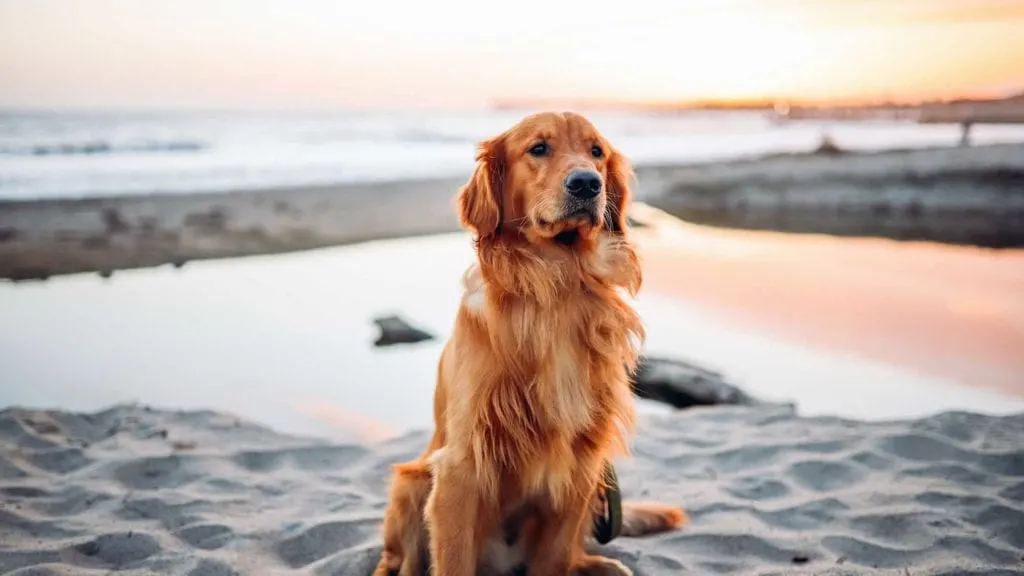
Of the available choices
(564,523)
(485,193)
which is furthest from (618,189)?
(564,523)

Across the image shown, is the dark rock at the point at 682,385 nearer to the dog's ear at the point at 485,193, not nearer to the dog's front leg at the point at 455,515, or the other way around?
the dog's ear at the point at 485,193

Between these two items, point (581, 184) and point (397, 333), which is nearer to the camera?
point (581, 184)

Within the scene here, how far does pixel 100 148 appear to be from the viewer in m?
18.5

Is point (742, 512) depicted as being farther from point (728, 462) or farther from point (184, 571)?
point (184, 571)

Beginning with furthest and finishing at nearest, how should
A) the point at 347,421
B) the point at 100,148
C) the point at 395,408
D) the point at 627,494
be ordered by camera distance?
the point at 100,148 → the point at 395,408 → the point at 347,421 → the point at 627,494

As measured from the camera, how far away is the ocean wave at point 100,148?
16939 millimetres

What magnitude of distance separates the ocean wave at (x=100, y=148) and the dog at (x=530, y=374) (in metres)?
17.0

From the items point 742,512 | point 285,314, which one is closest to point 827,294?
point 742,512

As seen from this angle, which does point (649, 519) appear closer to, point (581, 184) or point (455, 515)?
point (455, 515)

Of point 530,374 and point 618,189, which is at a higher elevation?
point 618,189

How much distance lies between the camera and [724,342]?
586cm

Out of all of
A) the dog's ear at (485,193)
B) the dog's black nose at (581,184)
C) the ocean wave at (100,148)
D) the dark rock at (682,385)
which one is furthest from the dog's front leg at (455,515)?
the ocean wave at (100,148)

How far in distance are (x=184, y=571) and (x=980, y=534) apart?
295 cm

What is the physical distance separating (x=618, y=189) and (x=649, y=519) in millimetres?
1341
